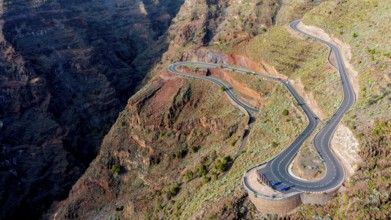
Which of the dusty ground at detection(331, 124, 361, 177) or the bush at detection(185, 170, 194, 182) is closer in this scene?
the dusty ground at detection(331, 124, 361, 177)

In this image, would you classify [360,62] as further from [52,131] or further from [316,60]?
[52,131]

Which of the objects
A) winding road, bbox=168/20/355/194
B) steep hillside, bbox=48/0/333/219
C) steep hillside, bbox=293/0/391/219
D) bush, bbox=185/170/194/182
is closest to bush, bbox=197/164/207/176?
steep hillside, bbox=48/0/333/219

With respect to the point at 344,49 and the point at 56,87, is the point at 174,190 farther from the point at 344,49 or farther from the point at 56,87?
the point at 56,87

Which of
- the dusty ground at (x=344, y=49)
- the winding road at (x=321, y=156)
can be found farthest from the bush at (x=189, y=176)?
the dusty ground at (x=344, y=49)

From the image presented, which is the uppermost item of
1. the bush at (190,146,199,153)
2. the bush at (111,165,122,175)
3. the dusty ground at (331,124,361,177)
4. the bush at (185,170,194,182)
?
the dusty ground at (331,124,361,177)

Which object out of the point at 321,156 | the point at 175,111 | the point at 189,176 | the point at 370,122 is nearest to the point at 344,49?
the point at 370,122

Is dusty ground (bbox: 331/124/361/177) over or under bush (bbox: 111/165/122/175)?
over

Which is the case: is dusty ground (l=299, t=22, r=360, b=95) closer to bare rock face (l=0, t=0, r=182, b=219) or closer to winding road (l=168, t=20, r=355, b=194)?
winding road (l=168, t=20, r=355, b=194)

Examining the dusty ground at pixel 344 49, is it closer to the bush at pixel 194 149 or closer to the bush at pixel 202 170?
the bush at pixel 202 170

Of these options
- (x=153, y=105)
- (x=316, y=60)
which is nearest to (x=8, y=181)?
(x=153, y=105)
